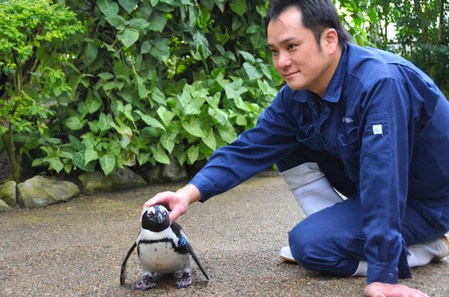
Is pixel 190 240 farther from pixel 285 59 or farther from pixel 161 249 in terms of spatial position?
pixel 285 59

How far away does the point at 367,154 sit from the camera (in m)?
2.27

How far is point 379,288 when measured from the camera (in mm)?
2209

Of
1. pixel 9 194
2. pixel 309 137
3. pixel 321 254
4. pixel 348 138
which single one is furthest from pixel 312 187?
pixel 9 194

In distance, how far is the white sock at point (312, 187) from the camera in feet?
9.58

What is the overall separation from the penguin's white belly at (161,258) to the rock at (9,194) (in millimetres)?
2031

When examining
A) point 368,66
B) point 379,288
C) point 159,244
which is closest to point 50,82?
point 159,244

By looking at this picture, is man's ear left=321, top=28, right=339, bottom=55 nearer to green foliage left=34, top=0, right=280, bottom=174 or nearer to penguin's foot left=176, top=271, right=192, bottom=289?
penguin's foot left=176, top=271, right=192, bottom=289

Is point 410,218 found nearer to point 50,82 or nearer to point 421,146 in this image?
point 421,146

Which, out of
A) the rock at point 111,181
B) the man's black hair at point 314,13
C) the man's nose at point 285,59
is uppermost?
the man's black hair at point 314,13

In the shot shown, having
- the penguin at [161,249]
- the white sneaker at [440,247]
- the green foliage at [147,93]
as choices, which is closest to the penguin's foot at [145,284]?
the penguin at [161,249]

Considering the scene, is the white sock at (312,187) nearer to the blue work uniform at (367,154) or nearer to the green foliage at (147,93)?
the blue work uniform at (367,154)

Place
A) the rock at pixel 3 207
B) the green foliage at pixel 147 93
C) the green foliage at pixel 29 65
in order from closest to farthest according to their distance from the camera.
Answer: the green foliage at pixel 29 65, the rock at pixel 3 207, the green foliage at pixel 147 93

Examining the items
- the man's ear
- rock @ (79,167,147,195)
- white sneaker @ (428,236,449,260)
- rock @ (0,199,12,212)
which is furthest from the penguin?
rock @ (79,167,147,195)

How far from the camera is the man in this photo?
2.24 meters
